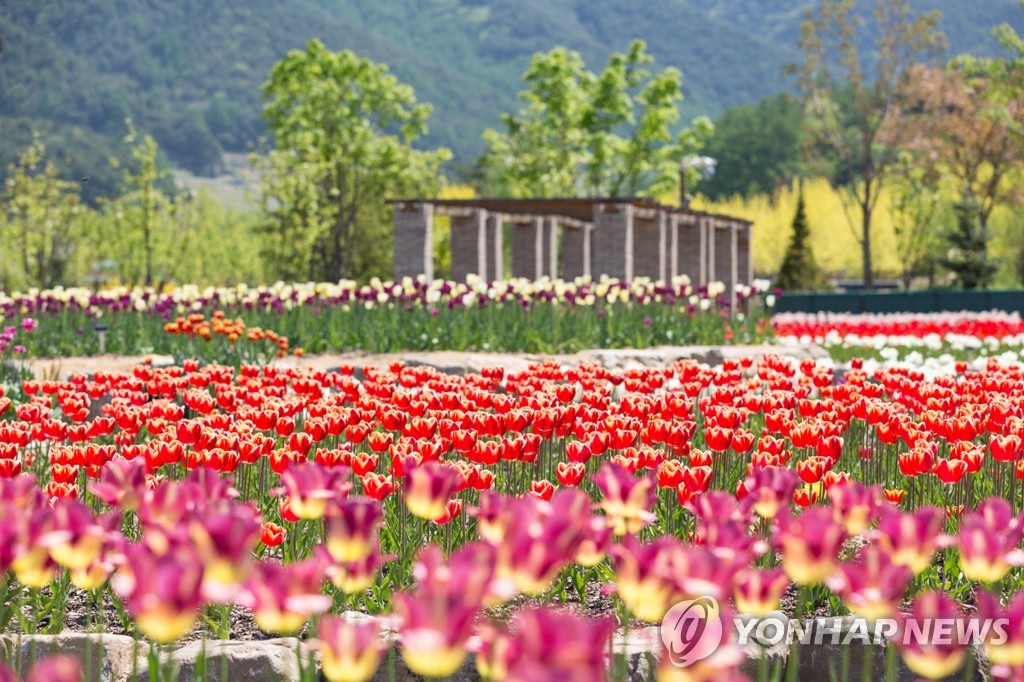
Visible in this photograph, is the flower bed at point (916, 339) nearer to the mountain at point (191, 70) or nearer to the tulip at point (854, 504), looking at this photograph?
the tulip at point (854, 504)

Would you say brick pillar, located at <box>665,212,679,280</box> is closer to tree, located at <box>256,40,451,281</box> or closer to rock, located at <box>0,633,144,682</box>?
tree, located at <box>256,40,451,281</box>

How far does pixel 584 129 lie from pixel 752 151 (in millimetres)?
46365

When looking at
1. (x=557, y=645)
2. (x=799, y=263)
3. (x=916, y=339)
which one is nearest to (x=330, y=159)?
(x=799, y=263)

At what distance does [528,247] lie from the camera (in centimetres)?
2353

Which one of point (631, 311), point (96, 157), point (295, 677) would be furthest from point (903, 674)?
point (96, 157)

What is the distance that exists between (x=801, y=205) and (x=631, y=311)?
93.8 ft

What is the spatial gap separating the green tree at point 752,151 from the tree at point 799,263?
40147 millimetres

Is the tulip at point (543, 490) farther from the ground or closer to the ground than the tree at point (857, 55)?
closer to the ground

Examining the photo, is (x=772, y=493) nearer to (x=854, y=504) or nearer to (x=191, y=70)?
(x=854, y=504)

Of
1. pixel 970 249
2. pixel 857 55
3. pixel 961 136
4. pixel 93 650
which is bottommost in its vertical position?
pixel 93 650

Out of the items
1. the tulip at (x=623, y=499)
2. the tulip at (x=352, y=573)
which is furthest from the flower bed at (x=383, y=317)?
the tulip at (x=352, y=573)

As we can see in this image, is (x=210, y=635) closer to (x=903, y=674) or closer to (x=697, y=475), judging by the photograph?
(x=697, y=475)

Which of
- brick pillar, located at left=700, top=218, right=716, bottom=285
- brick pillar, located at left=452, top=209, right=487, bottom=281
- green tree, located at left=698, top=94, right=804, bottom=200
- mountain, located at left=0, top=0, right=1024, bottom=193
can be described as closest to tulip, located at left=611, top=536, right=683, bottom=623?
brick pillar, located at left=452, top=209, right=487, bottom=281

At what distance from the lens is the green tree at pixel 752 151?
3238 inches
